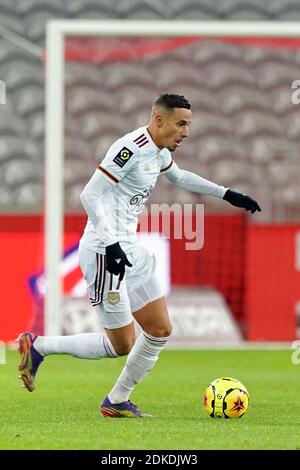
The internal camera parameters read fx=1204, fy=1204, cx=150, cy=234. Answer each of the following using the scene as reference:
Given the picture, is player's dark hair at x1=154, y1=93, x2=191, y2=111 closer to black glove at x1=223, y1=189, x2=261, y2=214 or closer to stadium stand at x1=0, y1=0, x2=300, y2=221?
black glove at x1=223, y1=189, x2=261, y2=214

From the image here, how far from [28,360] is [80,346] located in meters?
0.32

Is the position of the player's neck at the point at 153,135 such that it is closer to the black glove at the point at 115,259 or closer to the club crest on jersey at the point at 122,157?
the club crest on jersey at the point at 122,157

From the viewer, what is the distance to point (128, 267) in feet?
22.6

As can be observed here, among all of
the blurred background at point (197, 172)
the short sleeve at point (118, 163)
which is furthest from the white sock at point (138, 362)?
the blurred background at point (197, 172)

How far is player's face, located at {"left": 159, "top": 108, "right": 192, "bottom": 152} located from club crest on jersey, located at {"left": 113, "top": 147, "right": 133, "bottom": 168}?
0.25 m

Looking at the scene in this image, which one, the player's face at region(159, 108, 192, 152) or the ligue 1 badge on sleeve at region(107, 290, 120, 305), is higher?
the player's face at region(159, 108, 192, 152)

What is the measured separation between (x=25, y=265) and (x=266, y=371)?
12.9 ft

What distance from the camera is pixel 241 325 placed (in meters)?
13.8

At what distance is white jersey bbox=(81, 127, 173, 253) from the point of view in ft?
22.1

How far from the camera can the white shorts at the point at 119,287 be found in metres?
6.79

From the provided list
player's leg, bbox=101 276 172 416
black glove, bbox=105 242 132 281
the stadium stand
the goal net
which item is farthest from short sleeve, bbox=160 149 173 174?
the stadium stand
